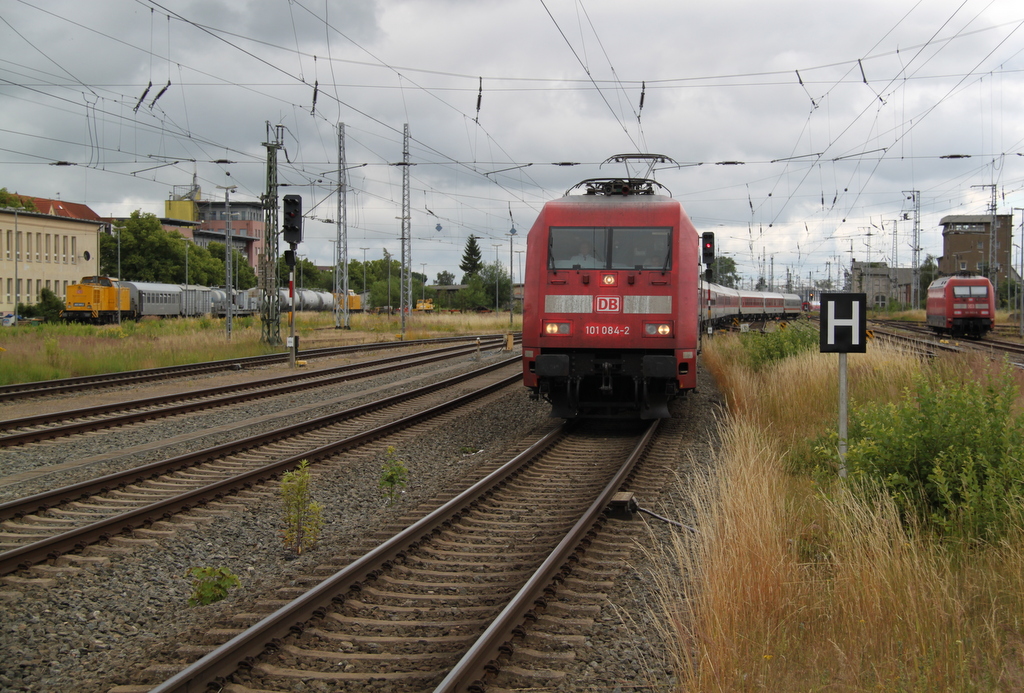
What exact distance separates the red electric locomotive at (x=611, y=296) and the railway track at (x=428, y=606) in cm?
331

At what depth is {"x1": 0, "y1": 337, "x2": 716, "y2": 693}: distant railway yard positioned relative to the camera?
4.42 meters

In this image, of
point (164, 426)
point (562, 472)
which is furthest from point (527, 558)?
point (164, 426)

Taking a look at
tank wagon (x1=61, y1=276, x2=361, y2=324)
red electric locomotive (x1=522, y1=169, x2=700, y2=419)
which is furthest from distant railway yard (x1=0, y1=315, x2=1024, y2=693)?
tank wagon (x1=61, y1=276, x2=361, y2=324)

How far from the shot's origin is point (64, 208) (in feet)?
297

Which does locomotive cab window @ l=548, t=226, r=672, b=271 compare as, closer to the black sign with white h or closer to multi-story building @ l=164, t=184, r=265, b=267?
the black sign with white h

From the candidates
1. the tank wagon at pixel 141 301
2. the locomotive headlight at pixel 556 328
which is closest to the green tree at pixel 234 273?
the tank wagon at pixel 141 301

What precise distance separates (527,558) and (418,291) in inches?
4362

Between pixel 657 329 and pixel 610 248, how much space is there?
1.33m

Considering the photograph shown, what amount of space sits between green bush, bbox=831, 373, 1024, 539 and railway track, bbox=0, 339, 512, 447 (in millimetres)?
10713

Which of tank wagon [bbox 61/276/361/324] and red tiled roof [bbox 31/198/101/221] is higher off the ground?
red tiled roof [bbox 31/198/101/221]

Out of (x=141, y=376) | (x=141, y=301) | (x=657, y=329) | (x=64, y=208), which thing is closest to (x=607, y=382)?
(x=657, y=329)

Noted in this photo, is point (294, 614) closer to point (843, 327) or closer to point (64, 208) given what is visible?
point (843, 327)

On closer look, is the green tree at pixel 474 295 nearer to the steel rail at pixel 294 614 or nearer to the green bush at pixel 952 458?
the steel rail at pixel 294 614

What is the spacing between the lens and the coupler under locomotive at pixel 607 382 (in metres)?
11.2
